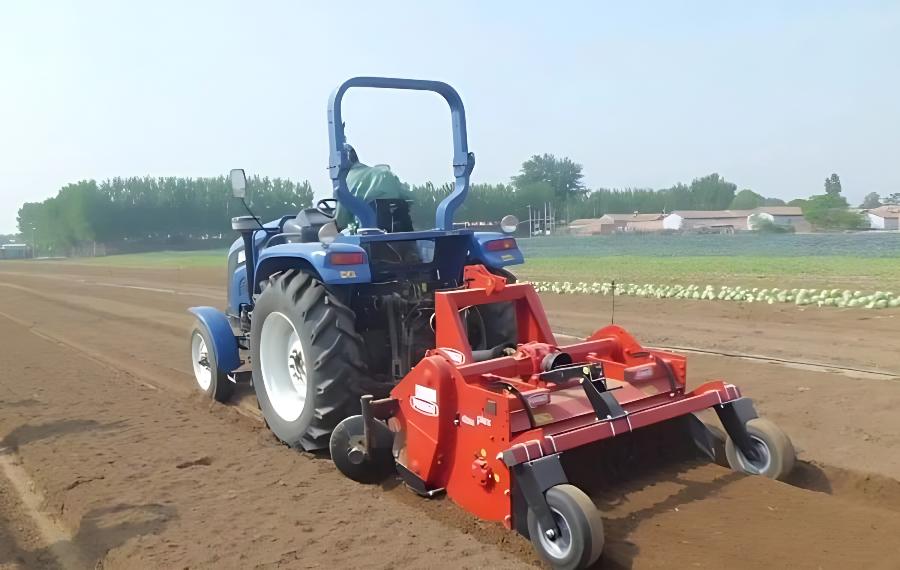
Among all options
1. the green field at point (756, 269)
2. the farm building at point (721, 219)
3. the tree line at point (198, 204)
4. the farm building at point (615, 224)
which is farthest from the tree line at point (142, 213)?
the green field at point (756, 269)

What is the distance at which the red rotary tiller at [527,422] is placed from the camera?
11.3 feet

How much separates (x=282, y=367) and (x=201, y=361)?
6.39ft

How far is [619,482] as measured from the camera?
4020 millimetres

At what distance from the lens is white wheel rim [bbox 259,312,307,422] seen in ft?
18.1

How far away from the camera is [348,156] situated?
539 centimetres

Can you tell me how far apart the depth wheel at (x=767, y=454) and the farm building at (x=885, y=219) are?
236 feet

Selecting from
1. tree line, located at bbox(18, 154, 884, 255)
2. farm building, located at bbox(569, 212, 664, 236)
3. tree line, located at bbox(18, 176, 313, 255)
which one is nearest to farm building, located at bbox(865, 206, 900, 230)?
tree line, located at bbox(18, 154, 884, 255)

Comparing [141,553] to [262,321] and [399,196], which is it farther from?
[399,196]

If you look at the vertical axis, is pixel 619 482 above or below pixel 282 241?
below

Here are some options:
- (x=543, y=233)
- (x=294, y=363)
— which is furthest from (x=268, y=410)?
(x=543, y=233)

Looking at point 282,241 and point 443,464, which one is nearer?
point 443,464

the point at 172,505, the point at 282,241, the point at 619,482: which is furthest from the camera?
the point at 282,241

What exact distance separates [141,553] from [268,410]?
197 cm

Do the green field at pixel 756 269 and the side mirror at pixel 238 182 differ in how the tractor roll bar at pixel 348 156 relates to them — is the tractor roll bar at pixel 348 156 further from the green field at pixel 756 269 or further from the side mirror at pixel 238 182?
the green field at pixel 756 269
